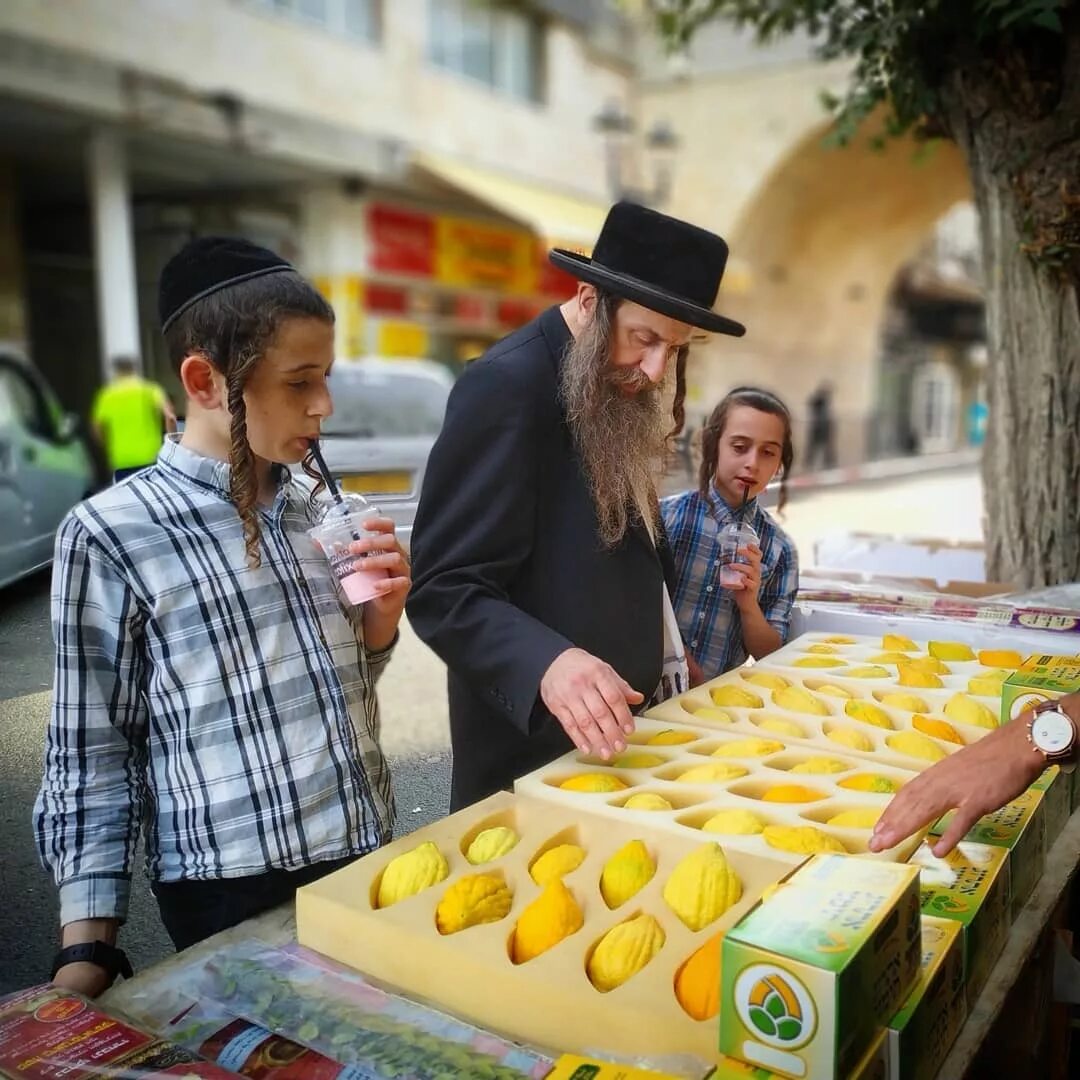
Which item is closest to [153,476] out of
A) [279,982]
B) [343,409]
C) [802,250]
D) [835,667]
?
[279,982]

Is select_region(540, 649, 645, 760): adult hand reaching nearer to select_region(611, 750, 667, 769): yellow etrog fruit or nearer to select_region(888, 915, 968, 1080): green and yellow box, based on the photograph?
select_region(611, 750, 667, 769): yellow etrog fruit

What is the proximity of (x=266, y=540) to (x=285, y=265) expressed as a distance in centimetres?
41

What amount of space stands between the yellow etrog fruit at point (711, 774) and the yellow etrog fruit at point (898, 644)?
2.87 ft

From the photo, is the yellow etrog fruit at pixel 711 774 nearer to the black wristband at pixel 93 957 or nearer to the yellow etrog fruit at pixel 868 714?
the yellow etrog fruit at pixel 868 714

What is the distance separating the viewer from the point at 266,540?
150 cm

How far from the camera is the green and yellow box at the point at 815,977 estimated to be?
0.88 meters

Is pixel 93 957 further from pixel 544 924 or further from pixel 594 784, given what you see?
pixel 594 784

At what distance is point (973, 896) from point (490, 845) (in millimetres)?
602

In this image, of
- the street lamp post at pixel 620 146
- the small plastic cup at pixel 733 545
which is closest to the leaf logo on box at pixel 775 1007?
the small plastic cup at pixel 733 545

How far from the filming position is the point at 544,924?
3.75ft

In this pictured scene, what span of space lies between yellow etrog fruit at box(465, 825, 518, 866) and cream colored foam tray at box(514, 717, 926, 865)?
12 centimetres

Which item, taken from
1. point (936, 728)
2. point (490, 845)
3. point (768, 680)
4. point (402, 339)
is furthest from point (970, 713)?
point (402, 339)

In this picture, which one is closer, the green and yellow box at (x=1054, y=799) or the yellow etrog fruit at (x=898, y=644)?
the green and yellow box at (x=1054, y=799)

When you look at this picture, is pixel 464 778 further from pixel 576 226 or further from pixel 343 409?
Answer: pixel 576 226
